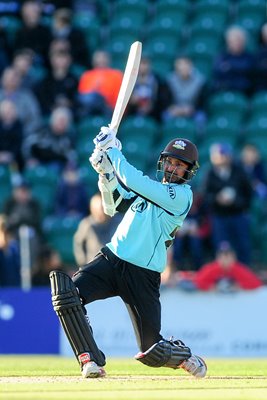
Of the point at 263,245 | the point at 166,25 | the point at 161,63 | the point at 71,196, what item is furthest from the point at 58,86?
the point at 263,245

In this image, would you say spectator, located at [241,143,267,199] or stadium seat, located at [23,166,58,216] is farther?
stadium seat, located at [23,166,58,216]

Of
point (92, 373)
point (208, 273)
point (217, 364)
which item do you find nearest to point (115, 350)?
point (208, 273)

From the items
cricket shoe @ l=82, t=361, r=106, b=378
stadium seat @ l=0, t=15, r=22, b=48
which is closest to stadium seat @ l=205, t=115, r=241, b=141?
stadium seat @ l=0, t=15, r=22, b=48

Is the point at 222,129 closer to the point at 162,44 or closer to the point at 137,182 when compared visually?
the point at 162,44

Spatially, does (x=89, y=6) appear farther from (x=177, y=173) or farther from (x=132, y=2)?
(x=177, y=173)

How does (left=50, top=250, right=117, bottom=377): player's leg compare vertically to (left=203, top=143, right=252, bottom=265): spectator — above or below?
below

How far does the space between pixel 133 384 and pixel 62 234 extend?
23.8 feet

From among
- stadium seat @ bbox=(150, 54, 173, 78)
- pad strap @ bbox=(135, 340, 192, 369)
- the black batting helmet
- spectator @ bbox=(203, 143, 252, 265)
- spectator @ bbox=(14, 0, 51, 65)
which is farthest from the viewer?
stadium seat @ bbox=(150, 54, 173, 78)

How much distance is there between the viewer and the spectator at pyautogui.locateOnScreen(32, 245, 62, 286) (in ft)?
47.3

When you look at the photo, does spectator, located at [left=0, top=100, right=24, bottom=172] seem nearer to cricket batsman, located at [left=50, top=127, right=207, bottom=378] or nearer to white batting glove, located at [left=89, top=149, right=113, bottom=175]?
cricket batsman, located at [left=50, top=127, right=207, bottom=378]

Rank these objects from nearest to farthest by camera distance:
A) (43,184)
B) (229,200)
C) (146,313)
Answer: (146,313)
(229,200)
(43,184)

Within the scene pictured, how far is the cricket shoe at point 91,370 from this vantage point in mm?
8062

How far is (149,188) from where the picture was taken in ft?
26.5

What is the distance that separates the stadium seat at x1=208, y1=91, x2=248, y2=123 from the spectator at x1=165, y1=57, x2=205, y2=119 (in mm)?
278
